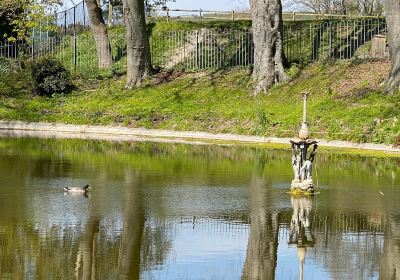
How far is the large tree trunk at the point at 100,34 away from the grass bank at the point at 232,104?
2.77 m

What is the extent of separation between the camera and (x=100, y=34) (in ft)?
177

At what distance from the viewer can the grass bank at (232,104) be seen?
36594 mm

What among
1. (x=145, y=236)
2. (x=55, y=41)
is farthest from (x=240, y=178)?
(x=55, y=41)

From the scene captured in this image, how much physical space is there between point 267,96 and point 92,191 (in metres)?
20.1

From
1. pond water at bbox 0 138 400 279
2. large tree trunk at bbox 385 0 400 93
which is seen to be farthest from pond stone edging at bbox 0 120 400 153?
large tree trunk at bbox 385 0 400 93

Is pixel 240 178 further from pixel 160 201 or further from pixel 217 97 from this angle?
pixel 217 97

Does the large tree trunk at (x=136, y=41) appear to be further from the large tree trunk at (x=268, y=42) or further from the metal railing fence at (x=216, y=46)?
the large tree trunk at (x=268, y=42)

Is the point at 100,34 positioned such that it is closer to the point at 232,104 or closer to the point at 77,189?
the point at 232,104

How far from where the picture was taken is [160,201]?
2164 centimetres

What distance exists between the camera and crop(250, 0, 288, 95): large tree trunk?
142 ft

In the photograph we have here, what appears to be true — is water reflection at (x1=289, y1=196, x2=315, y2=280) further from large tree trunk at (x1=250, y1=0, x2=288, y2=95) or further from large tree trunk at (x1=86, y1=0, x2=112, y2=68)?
large tree trunk at (x1=86, y1=0, x2=112, y2=68)

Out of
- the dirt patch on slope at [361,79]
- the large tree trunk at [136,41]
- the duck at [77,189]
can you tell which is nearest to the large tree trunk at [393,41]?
the dirt patch on slope at [361,79]

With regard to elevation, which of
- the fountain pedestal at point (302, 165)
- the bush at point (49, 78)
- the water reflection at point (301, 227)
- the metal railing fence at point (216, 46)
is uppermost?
→ the metal railing fence at point (216, 46)

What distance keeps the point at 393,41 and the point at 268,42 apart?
21.3ft
